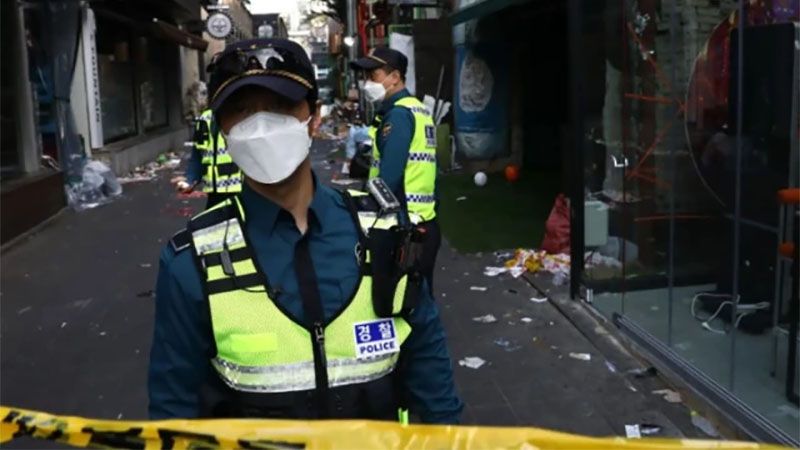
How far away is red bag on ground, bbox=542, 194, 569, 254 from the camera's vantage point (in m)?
8.18

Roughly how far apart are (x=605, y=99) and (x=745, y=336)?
240cm

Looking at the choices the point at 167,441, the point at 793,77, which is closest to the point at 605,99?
the point at 793,77

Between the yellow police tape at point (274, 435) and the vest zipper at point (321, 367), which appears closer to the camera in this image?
the yellow police tape at point (274, 435)

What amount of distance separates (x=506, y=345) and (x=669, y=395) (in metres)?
1.35

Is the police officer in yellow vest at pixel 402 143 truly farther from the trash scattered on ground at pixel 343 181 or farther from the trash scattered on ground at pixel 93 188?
the trash scattered on ground at pixel 343 181

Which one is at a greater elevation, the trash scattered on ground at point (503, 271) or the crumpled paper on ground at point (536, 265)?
the crumpled paper on ground at point (536, 265)

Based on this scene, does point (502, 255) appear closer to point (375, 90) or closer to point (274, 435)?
point (375, 90)

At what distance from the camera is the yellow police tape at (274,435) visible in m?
1.63

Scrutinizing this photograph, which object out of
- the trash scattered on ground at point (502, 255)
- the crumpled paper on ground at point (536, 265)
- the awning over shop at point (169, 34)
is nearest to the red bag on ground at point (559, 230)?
the crumpled paper on ground at point (536, 265)

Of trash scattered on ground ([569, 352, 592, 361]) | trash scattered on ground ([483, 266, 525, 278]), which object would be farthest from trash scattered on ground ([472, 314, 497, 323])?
trash scattered on ground ([483, 266, 525, 278])

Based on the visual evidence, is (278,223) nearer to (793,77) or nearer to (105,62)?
(793,77)

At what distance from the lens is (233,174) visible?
582 centimetres

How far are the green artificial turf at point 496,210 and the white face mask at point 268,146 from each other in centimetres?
719

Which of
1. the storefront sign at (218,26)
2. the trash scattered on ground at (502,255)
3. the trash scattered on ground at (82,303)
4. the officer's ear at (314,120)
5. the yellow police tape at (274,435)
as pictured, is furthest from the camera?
the storefront sign at (218,26)
